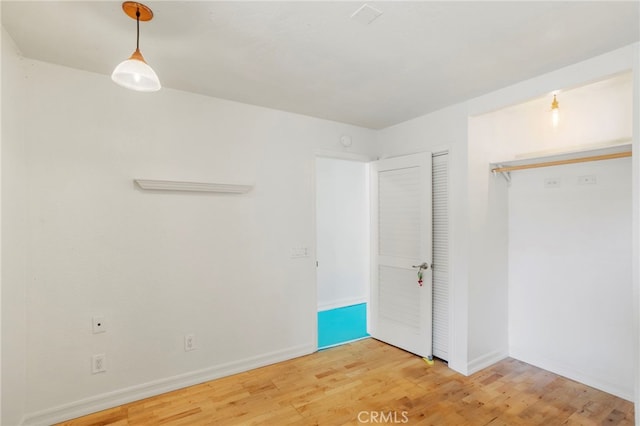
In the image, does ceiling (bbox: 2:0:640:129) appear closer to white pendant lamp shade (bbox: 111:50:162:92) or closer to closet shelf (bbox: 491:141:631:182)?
white pendant lamp shade (bbox: 111:50:162:92)

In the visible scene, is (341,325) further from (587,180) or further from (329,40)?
(329,40)

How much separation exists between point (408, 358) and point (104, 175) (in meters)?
3.29

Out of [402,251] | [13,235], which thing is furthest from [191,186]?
[402,251]

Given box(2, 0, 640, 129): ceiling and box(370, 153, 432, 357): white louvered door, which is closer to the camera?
box(2, 0, 640, 129): ceiling

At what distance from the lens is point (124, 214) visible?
2.40 m

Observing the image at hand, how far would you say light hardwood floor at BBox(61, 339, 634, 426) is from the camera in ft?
7.20

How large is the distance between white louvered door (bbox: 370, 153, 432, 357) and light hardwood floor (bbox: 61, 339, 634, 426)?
445mm

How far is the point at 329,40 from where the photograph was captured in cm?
187

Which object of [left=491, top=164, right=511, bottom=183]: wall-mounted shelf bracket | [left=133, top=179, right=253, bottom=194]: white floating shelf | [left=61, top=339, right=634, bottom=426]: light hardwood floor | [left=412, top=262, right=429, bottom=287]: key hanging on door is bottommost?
[left=61, top=339, right=634, bottom=426]: light hardwood floor

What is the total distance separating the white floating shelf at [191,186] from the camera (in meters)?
2.43

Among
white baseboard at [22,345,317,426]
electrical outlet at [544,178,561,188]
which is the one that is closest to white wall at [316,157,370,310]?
white baseboard at [22,345,317,426]

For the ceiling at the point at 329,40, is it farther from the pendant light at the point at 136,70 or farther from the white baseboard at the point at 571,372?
the white baseboard at the point at 571,372

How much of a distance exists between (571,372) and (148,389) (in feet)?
12.2

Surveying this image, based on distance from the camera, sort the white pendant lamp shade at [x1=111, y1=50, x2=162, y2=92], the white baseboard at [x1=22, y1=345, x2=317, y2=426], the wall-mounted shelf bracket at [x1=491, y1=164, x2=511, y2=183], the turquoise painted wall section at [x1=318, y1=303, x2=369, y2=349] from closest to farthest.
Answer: the white pendant lamp shade at [x1=111, y1=50, x2=162, y2=92] < the white baseboard at [x1=22, y1=345, x2=317, y2=426] < the wall-mounted shelf bracket at [x1=491, y1=164, x2=511, y2=183] < the turquoise painted wall section at [x1=318, y1=303, x2=369, y2=349]
